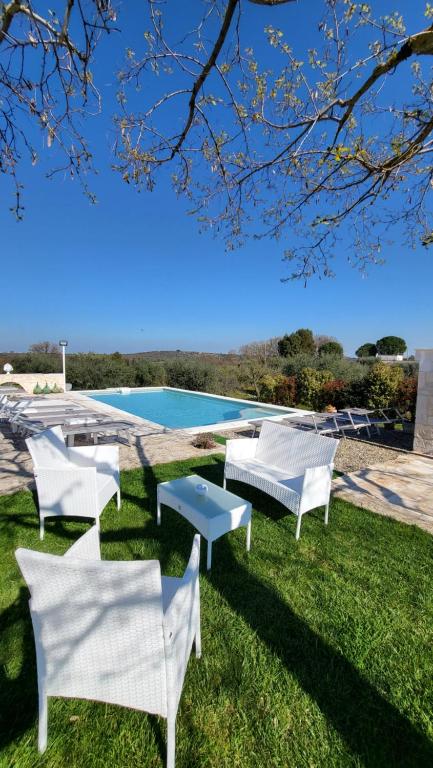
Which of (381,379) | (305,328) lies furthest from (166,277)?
(381,379)

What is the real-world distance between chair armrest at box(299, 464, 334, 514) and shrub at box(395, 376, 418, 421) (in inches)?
261

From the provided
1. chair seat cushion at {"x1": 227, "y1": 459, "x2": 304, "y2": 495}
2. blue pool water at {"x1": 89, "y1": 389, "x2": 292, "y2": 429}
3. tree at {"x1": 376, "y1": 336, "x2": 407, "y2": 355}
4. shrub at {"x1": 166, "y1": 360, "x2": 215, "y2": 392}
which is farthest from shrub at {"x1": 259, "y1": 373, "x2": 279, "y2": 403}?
tree at {"x1": 376, "y1": 336, "x2": 407, "y2": 355}

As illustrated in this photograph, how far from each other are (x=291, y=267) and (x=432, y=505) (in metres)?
3.38

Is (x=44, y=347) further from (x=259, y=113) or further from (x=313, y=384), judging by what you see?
(x=259, y=113)

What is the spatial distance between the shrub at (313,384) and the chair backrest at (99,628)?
1111 cm

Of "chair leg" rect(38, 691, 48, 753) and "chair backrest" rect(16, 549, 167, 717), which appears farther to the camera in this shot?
"chair leg" rect(38, 691, 48, 753)

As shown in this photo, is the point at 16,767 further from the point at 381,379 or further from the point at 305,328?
the point at 305,328

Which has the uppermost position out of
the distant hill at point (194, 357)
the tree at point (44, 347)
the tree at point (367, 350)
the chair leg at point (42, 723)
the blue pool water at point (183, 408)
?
the tree at point (367, 350)

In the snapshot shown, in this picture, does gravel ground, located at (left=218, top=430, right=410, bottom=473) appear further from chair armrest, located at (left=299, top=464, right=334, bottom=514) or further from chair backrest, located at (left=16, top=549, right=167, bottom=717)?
chair backrest, located at (left=16, top=549, right=167, bottom=717)

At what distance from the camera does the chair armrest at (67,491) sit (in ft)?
9.89

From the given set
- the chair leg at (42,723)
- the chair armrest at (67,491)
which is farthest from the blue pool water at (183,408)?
the chair leg at (42,723)

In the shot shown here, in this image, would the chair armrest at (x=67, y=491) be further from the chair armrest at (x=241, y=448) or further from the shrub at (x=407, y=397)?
the shrub at (x=407, y=397)

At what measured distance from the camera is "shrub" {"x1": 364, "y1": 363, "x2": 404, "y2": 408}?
9188 millimetres

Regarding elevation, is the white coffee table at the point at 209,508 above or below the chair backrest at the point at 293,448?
below
